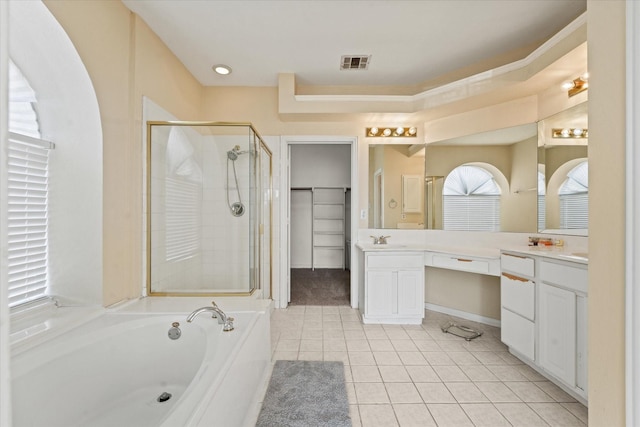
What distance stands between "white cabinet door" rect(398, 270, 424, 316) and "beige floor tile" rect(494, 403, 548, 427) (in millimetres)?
1143

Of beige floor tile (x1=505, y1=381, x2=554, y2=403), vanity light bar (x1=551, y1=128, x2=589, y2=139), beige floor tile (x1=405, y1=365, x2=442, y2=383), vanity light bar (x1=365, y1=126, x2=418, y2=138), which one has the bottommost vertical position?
beige floor tile (x1=505, y1=381, x2=554, y2=403)

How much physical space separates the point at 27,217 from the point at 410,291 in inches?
114

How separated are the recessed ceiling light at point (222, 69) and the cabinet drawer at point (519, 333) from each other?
332 centimetres

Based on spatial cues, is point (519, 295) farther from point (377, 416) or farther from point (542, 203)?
point (377, 416)

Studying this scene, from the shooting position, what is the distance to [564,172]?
7.25ft

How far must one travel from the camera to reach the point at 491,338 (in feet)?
8.18

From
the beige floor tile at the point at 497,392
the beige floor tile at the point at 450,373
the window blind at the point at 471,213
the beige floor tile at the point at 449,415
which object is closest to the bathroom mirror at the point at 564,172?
the window blind at the point at 471,213

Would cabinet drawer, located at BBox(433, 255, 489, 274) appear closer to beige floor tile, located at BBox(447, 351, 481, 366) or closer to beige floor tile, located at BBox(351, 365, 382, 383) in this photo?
beige floor tile, located at BBox(447, 351, 481, 366)

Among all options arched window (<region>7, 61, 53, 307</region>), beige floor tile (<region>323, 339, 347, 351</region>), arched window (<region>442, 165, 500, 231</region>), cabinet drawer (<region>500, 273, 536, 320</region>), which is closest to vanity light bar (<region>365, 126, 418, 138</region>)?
arched window (<region>442, 165, 500, 231</region>)

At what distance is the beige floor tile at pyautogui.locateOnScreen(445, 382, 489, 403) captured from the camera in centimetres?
168

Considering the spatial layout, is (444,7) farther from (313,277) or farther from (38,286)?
(313,277)

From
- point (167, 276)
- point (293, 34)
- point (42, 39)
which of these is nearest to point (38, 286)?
point (167, 276)

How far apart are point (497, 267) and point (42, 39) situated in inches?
135

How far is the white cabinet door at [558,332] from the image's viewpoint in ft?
5.39
